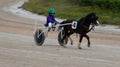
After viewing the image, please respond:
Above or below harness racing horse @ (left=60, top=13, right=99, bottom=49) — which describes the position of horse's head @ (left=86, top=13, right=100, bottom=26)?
above

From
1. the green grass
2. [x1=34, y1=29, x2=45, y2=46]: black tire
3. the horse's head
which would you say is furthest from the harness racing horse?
the green grass

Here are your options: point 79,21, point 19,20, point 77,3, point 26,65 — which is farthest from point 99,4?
point 26,65

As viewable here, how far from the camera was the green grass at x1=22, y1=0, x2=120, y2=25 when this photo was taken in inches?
1270

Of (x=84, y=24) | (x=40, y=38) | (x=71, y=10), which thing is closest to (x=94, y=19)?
(x=84, y=24)

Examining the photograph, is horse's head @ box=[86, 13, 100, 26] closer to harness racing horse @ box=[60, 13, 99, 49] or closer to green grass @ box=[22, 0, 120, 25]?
harness racing horse @ box=[60, 13, 99, 49]

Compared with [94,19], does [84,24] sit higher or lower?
lower

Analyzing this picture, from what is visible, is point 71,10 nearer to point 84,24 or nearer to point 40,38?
point 40,38

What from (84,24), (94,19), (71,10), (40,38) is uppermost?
(94,19)

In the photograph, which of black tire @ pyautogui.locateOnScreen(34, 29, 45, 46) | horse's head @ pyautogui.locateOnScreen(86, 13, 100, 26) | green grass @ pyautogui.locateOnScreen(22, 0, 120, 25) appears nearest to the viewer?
horse's head @ pyautogui.locateOnScreen(86, 13, 100, 26)

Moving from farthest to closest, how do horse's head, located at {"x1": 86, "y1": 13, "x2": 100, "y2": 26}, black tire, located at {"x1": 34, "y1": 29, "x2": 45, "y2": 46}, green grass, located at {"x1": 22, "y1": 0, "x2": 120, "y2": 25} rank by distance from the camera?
green grass, located at {"x1": 22, "y1": 0, "x2": 120, "y2": 25}
black tire, located at {"x1": 34, "y1": 29, "x2": 45, "y2": 46}
horse's head, located at {"x1": 86, "y1": 13, "x2": 100, "y2": 26}

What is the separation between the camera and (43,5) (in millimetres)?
41594

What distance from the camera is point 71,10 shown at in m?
35.8

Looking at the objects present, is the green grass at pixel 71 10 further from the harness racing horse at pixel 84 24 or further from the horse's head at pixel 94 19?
the horse's head at pixel 94 19

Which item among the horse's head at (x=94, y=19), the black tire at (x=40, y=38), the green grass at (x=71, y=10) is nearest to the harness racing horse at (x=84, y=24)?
the horse's head at (x=94, y=19)
